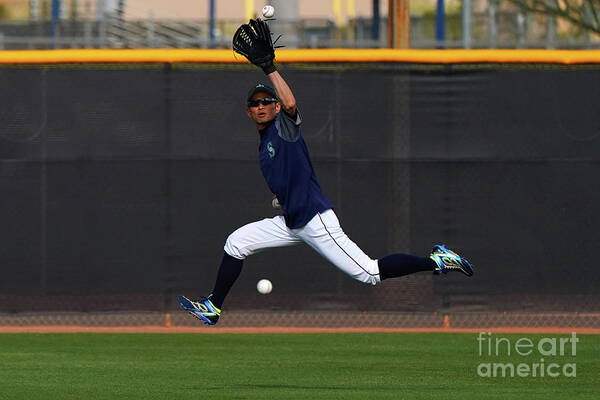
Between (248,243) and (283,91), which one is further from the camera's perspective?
(248,243)

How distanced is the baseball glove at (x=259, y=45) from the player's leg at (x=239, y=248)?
1.14 meters

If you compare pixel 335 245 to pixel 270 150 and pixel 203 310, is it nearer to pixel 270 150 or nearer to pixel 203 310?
pixel 270 150

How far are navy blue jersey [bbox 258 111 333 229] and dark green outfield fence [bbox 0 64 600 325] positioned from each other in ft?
11.2

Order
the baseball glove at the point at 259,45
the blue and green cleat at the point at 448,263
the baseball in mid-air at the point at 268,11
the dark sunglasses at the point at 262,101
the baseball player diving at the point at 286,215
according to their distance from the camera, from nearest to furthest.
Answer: the baseball in mid-air at the point at 268,11 < the baseball glove at the point at 259,45 < the baseball player diving at the point at 286,215 < the dark sunglasses at the point at 262,101 < the blue and green cleat at the point at 448,263

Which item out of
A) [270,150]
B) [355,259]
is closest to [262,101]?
[270,150]

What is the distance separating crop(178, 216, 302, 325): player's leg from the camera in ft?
27.2

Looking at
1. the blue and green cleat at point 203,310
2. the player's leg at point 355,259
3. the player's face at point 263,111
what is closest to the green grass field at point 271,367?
the blue and green cleat at point 203,310

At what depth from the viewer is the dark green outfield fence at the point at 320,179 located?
11578 millimetres

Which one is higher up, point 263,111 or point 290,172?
point 263,111

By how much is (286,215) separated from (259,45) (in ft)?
3.83

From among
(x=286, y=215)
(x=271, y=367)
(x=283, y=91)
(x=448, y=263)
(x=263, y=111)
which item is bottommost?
(x=271, y=367)

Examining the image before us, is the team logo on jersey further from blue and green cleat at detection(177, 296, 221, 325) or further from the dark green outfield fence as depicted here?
the dark green outfield fence

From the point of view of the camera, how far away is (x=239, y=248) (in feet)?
27.2

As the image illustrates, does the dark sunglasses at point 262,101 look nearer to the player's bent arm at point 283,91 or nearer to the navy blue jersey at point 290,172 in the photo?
the navy blue jersey at point 290,172
